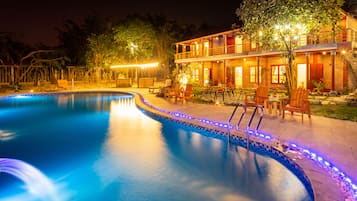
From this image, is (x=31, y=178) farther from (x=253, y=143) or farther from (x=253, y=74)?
(x=253, y=74)

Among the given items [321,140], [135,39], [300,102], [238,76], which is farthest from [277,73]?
[135,39]

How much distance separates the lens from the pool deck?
174 inches

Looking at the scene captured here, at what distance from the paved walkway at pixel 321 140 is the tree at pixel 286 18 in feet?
10.7

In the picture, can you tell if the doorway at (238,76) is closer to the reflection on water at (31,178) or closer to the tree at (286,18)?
the tree at (286,18)

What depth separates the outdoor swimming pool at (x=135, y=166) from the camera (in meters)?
5.50

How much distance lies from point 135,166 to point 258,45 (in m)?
16.1

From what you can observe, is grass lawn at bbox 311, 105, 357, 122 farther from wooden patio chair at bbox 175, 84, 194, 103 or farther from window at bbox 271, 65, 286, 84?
window at bbox 271, 65, 286, 84

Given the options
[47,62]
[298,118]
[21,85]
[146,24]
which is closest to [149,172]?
[298,118]

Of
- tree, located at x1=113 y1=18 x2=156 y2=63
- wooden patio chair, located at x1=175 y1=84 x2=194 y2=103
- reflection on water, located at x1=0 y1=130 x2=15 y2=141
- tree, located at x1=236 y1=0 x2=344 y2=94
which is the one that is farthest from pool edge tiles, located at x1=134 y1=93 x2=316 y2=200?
tree, located at x1=113 y1=18 x2=156 y2=63

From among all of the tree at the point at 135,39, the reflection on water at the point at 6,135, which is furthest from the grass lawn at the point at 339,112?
the tree at the point at 135,39

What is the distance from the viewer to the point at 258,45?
2083cm

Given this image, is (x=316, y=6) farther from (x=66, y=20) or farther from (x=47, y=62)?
(x=66, y=20)

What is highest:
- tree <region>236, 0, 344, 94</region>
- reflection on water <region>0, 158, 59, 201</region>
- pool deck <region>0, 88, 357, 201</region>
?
tree <region>236, 0, 344, 94</region>

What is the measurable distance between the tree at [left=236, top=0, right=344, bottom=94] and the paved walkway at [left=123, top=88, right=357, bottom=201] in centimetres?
327
